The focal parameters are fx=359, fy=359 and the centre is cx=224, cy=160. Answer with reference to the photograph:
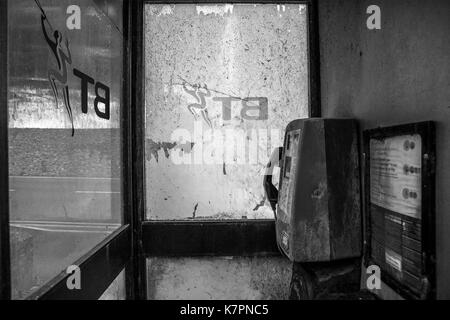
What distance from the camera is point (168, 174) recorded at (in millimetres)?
2344

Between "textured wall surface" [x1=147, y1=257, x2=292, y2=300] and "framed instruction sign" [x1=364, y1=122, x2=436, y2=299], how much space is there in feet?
2.86

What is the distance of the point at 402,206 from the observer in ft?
4.29

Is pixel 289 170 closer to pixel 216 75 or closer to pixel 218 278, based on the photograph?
pixel 216 75

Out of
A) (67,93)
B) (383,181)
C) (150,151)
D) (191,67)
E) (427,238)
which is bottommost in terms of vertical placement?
(427,238)

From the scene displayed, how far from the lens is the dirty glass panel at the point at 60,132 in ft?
3.94

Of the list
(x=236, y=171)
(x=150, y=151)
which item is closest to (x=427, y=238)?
(x=236, y=171)

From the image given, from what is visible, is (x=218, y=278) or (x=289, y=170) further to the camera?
(x=218, y=278)

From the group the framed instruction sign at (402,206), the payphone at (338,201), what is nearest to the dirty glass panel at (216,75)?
the payphone at (338,201)

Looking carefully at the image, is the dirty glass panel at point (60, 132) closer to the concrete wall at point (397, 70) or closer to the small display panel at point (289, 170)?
the small display panel at point (289, 170)

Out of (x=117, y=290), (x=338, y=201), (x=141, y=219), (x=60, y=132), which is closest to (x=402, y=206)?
(x=338, y=201)

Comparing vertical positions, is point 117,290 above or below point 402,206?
below

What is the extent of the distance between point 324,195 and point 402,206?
0.38 metres

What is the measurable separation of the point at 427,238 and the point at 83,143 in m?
1.49

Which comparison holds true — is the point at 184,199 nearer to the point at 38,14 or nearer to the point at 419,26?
the point at 38,14
